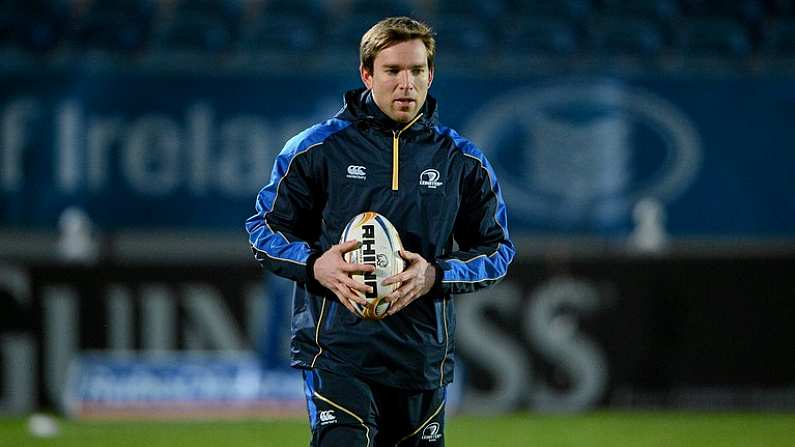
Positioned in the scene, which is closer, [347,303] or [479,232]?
[347,303]

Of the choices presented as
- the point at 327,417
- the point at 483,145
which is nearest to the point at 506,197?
the point at 483,145

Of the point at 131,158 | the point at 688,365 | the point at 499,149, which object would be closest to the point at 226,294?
the point at 131,158

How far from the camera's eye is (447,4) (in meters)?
12.0

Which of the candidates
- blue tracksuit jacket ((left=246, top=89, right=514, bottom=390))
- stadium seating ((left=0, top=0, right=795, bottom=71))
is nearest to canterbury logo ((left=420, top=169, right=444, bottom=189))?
blue tracksuit jacket ((left=246, top=89, right=514, bottom=390))

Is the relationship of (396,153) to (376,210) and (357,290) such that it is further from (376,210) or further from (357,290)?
(357,290)

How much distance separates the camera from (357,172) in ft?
12.7

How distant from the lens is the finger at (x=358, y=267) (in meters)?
3.59

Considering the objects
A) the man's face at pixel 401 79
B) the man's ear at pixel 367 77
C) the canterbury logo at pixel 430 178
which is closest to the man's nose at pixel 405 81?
the man's face at pixel 401 79

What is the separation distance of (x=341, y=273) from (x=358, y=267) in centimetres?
6

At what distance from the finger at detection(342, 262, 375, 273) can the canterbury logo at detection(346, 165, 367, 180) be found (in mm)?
354

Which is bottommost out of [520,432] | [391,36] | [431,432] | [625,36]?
[520,432]

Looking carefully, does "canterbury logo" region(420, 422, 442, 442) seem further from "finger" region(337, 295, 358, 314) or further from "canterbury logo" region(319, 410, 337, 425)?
"finger" region(337, 295, 358, 314)

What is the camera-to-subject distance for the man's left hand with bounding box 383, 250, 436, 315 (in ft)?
11.9

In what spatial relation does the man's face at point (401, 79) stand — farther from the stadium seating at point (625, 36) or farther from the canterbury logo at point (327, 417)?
the stadium seating at point (625, 36)
